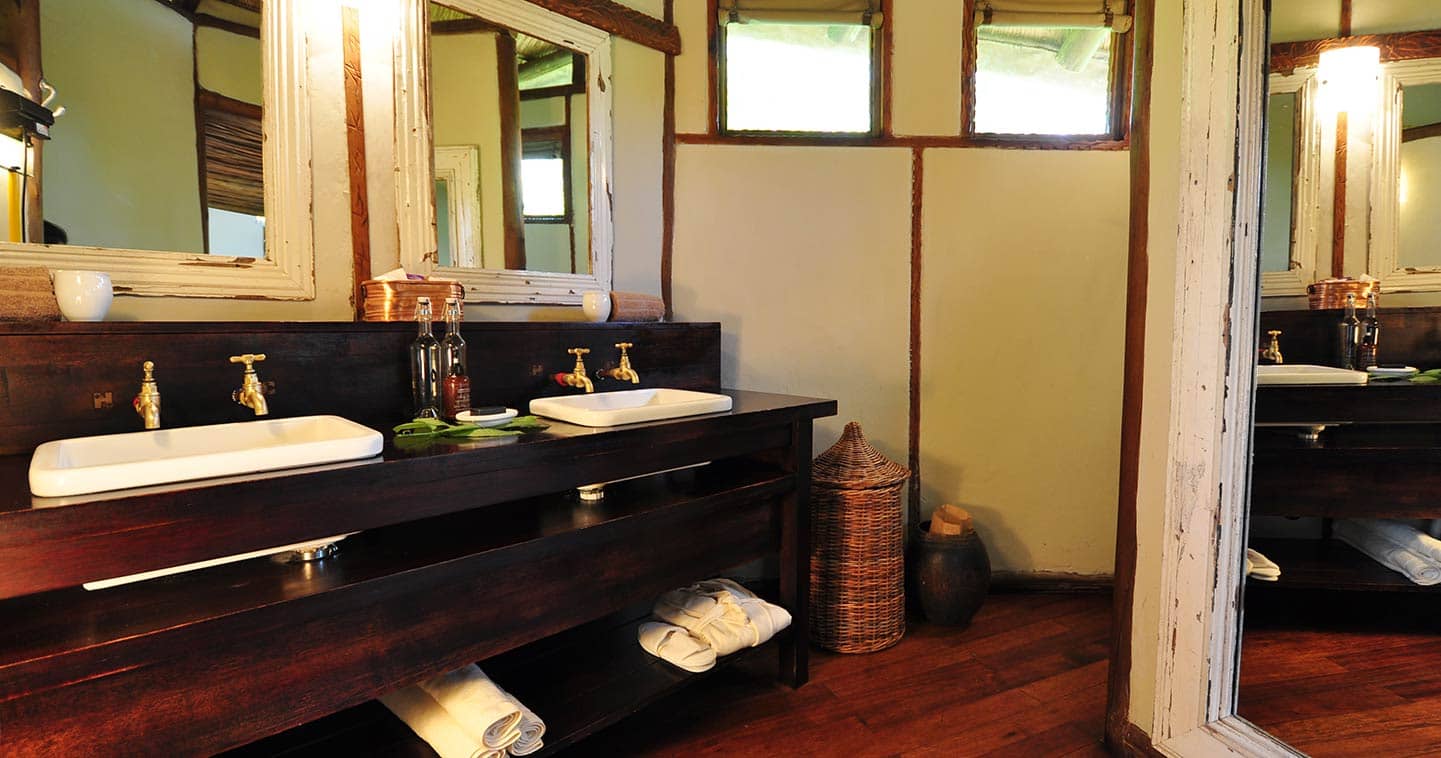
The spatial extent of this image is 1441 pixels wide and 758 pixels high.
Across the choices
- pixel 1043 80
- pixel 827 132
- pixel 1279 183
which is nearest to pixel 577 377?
pixel 827 132

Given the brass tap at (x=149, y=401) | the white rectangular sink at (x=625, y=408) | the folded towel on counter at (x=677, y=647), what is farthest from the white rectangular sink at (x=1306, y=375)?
the brass tap at (x=149, y=401)

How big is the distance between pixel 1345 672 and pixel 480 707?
75.5 inches

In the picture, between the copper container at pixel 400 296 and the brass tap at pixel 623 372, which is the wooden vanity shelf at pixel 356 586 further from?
the copper container at pixel 400 296

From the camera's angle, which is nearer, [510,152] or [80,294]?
[80,294]

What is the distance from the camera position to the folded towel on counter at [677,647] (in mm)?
1885

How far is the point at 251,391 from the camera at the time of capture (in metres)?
1.44

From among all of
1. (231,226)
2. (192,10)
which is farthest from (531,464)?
(192,10)

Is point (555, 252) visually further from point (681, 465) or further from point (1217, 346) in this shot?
point (1217, 346)

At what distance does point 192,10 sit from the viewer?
161 centimetres

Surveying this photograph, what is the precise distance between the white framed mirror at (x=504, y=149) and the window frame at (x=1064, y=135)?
142 cm

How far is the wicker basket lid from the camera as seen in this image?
237cm

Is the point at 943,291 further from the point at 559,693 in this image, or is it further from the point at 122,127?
the point at 122,127

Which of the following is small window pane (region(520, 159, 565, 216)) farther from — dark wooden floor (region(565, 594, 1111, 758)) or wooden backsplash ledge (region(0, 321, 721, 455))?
dark wooden floor (region(565, 594, 1111, 758))

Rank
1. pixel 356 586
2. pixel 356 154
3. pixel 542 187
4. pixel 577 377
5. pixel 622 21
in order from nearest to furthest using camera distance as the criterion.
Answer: pixel 356 586 < pixel 356 154 < pixel 577 377 < pixel 542 187 < pixel 622 21
